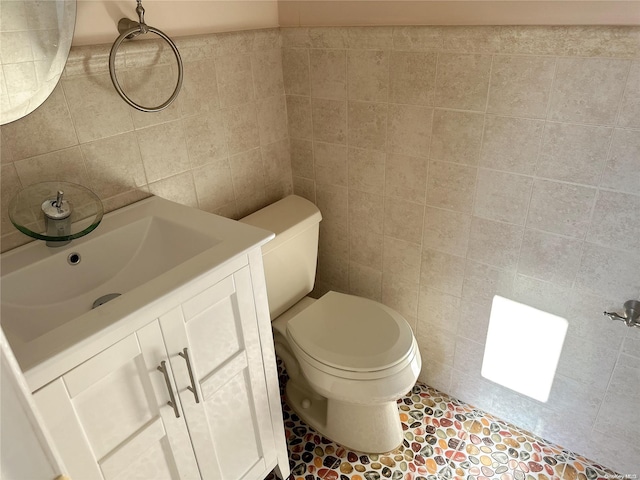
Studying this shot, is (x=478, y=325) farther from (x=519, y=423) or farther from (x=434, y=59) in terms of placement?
(x=434, y=59)

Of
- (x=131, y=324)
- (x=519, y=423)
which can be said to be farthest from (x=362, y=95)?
(x=519, y=423)

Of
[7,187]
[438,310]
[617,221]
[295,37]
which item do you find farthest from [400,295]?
[7,187]

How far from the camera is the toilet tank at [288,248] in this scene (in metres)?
1.57

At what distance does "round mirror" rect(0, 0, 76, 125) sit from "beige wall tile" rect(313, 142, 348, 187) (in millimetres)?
869

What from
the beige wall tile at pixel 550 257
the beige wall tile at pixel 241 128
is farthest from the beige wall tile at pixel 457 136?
the beige wall tile at pixel 241 128

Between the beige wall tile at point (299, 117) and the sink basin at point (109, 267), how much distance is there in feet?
2.00

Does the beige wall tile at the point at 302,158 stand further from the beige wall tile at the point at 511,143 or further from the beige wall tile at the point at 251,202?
the beige wall tile at the point at 511,143

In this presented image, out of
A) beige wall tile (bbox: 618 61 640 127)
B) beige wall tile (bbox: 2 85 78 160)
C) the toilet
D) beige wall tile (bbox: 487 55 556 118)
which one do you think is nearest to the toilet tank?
the toilet

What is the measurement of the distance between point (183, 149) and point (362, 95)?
60 cm

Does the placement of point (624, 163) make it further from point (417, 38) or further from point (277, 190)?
point (277, 190)

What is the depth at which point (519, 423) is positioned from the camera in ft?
5.47

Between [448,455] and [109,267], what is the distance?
126cm

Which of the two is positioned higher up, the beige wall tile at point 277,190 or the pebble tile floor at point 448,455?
the beige wall tile at point 277,190

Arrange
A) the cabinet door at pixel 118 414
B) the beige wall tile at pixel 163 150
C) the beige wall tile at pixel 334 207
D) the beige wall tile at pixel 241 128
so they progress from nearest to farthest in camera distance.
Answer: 1. the cabinet door at pixel 118 414
2. the beige wall tile at pixel 163 150
3. the beige wall tile at pixel 241 128
4. the beige wall tile at pixel 334 207
